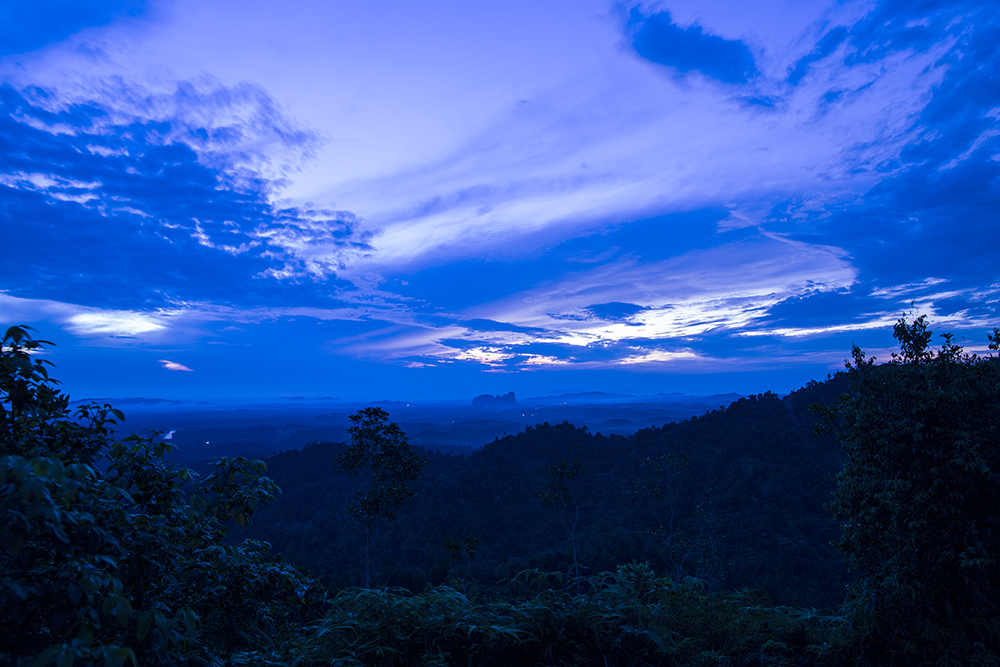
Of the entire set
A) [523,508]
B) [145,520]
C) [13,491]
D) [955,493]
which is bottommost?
[523,508]

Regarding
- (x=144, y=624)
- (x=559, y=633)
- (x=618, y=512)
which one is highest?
(x=144, y=624)

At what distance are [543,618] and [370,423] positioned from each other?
16.5m

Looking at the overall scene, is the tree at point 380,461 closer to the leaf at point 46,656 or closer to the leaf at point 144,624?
the leaf at point 144,624

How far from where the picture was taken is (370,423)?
21.9 m

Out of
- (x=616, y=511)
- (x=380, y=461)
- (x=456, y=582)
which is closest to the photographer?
(x=456, y=582)

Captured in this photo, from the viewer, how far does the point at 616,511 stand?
56.9m

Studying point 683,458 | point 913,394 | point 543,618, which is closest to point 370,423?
point 543,618

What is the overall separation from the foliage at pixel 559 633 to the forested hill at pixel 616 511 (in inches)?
861

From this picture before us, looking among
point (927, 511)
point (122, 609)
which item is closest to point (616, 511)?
point (927, 511)

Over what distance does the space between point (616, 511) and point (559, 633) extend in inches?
2173

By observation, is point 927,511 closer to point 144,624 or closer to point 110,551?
point 144,624

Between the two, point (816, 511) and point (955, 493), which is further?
point (816, 511)

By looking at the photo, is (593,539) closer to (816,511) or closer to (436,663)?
(816,511)

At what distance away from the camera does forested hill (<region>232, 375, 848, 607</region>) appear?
36625 mm
